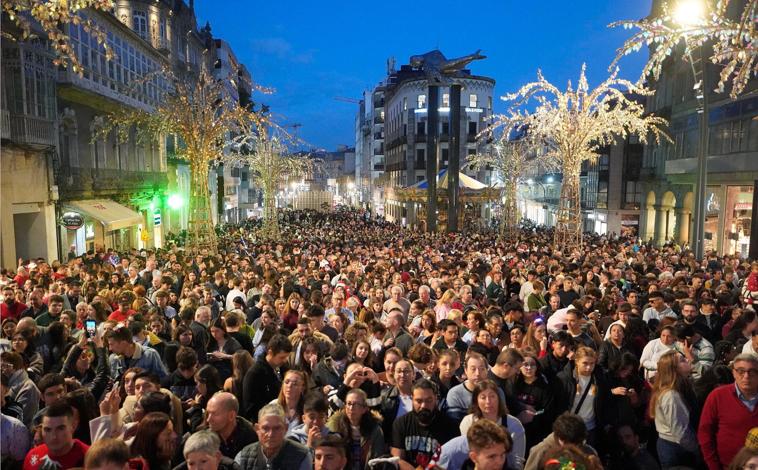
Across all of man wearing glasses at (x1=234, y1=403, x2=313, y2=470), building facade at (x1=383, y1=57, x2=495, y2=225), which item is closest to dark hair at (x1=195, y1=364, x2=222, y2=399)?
man wearing glasses at (x1=234, y1=403, x2=313, y2=470)

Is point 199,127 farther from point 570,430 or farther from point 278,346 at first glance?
point 570,430

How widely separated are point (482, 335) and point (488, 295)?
229 inches

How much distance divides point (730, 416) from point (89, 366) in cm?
656

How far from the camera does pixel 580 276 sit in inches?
523

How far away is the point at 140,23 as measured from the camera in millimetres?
34281

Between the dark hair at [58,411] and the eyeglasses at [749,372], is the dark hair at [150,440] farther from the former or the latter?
the eyeglasses at [749,372]

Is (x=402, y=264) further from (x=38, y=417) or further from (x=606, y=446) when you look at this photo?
(x=38, y=417)

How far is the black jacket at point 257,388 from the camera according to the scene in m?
5.60

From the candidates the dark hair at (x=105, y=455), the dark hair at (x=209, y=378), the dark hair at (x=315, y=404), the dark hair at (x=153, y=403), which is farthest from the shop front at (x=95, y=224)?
the dark hair at (x=105, y=455)

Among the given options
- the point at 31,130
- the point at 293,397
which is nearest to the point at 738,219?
the point at 293,397

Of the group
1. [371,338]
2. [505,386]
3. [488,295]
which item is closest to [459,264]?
[488,295]

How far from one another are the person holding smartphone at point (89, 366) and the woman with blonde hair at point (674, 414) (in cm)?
561

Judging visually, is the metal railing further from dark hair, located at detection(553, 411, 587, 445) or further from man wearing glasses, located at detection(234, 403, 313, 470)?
dark hair, located at detection(553, 411, 587, 445)

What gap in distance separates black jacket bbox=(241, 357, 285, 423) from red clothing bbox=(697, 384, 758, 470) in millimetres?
3874
